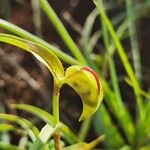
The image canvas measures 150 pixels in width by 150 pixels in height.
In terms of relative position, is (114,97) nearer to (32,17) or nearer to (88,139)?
(88,139)

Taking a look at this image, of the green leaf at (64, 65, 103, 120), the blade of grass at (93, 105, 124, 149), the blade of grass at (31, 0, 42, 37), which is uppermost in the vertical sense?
the blade of grass at (31, 0, 42, 37)

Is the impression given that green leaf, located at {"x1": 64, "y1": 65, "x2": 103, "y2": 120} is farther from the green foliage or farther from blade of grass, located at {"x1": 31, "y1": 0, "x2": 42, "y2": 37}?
blade of grass, located at {"x1": 31, "y1": 0, "x2": 42, "y2": 37}

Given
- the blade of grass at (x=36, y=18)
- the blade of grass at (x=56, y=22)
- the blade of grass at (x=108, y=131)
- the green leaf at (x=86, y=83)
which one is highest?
the blade of grass at (x=36, y=18)

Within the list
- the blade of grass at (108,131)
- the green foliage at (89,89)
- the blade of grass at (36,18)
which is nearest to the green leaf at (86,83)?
the green foliage at (89,89)

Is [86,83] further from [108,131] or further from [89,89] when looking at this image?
[108,131]

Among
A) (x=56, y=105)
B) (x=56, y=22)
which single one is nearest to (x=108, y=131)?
(x=56, y=22)

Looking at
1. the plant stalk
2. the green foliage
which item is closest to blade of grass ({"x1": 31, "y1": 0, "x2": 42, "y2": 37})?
the green foliage

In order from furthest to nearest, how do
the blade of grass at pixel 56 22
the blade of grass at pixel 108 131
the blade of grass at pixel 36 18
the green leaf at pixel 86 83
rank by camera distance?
the blade of grass at pixel 36 18, the blade of grass at pixel 108 131, the blade of grass at pixel 56 22, the green leaf at pixel 86 83

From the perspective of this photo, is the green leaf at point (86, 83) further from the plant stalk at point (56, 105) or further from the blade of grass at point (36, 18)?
the blade of grass at point (36, 18)

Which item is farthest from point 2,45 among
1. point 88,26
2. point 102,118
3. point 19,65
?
point 102,118
